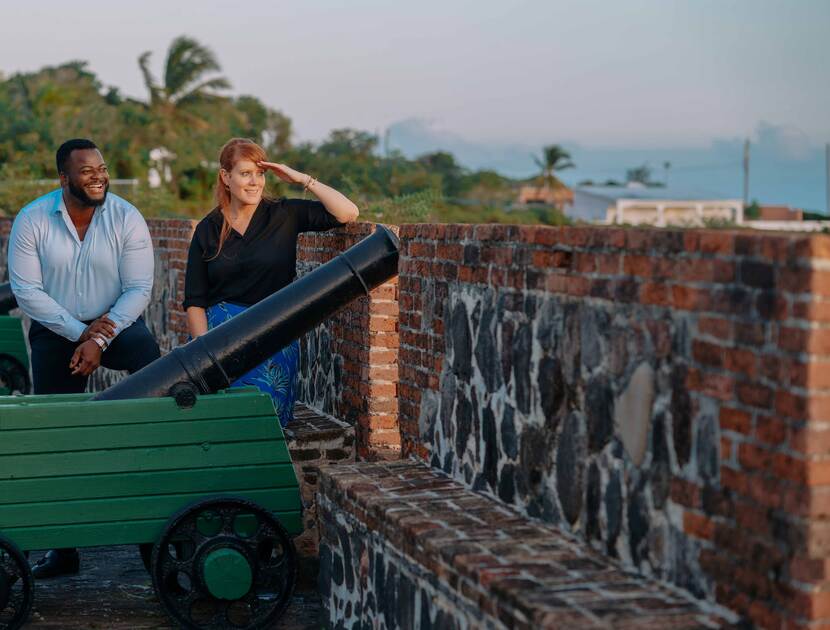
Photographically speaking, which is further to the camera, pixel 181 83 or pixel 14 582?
pixel 181 83

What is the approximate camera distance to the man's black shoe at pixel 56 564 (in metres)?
6.81

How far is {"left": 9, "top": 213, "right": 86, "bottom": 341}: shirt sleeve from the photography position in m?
7.08

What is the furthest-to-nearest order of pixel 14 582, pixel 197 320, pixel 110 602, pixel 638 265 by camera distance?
pixel 197 320 < pixel 110 602 < pixel 14 582 < pixel 638 265

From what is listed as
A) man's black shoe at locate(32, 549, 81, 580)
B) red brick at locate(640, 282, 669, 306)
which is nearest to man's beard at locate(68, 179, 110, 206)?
man's black shoe at locate(32, 549, 81, 580)

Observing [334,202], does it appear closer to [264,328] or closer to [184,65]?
[264,328]

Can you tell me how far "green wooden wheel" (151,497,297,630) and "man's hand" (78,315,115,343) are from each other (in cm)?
157

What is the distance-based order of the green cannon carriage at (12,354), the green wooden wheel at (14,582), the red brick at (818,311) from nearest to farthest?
the red brick at (818,311) → the green wooden wheel at (14,582) → the green cannon carriage at (12,354)

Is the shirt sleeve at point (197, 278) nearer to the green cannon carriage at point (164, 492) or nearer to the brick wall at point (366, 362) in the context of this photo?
the brick wall at point (366, 362)

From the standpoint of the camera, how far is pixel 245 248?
6867 mm

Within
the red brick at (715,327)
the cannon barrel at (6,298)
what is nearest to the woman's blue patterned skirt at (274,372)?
the red brick at (715,327)

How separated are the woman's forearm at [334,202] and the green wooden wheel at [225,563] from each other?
1771 mm

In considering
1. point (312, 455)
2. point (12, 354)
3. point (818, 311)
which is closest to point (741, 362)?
point (818, 311)

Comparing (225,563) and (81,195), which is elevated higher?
(81,195)

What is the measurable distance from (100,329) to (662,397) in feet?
13.0
